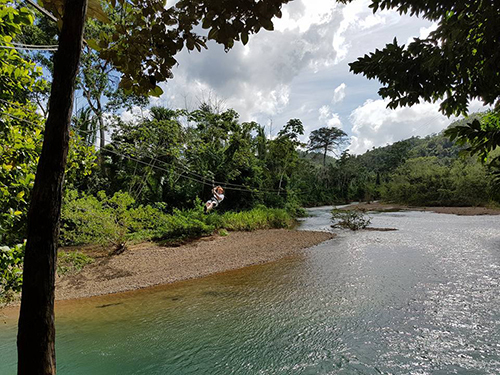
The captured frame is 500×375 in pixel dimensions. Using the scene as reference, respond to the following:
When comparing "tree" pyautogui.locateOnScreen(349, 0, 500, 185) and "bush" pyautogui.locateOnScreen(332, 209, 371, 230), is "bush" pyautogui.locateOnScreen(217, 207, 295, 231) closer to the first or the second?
"bush" pyautogui.locateOnScreen(332, 209, 371, 230)

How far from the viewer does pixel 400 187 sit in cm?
3262

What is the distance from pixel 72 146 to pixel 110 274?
5.94 metres

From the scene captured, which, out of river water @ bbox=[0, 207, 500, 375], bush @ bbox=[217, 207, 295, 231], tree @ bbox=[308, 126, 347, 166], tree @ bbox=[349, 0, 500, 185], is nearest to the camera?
tree @ bbox=[349, 0, 500, 185]

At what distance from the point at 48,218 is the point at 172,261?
875 cm

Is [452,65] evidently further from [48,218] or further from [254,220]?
[254,220]

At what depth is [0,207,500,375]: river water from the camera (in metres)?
3.60

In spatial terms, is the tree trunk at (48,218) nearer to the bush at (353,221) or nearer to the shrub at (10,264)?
the shrub at (10,264)

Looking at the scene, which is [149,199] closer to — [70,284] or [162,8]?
[70,284]

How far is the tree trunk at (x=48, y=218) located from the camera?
0.69 m

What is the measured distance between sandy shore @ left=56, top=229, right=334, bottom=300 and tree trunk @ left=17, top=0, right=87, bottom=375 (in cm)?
693

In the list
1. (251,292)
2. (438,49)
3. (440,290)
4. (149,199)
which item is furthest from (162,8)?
(149,199)

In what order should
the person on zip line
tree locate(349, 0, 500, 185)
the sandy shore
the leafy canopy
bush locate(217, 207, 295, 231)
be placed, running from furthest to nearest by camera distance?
bush locate(217, 207, 295, 231) < the person on zip line < the sandy shore < tree locate(349, 0, 500, 185) < the leafy canopy

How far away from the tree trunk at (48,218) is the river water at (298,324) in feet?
11.2

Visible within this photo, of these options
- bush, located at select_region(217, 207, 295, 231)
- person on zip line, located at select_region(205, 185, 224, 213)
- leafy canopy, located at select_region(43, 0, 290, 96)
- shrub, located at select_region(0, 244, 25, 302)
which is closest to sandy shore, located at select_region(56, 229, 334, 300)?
bush, located at select_region(217, 207, 295, 231)
